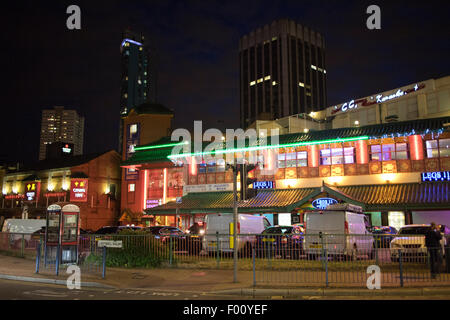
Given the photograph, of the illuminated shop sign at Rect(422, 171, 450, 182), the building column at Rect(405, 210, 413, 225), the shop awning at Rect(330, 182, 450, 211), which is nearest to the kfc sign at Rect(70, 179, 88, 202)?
the shop awning at Rect(330, 182, 450, 211)

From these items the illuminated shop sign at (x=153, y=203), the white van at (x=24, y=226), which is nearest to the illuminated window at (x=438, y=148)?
the illuminated shop sign at (x=153, y=203)

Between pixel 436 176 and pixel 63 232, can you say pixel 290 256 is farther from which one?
pixel 436 176

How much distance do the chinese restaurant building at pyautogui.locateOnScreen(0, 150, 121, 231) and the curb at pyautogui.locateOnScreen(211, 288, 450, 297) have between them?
133 ft

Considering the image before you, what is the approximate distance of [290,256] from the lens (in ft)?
47.1

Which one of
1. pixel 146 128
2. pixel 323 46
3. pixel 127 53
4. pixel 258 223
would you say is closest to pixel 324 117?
pixel 146 128

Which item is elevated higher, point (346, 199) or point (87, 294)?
point (346, 199)

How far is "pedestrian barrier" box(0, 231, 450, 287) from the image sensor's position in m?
12.4

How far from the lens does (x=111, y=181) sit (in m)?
53.2

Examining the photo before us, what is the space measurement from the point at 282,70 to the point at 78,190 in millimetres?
111150

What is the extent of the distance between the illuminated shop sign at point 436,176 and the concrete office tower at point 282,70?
4449 inches

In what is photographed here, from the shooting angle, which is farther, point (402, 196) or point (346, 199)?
point (402, 196)

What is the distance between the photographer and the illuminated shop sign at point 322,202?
94.6 ft

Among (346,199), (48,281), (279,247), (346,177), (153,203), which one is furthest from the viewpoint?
(153,203)

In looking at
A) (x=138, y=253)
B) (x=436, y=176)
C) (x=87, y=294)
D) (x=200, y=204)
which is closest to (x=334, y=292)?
(x=87, y=294)
